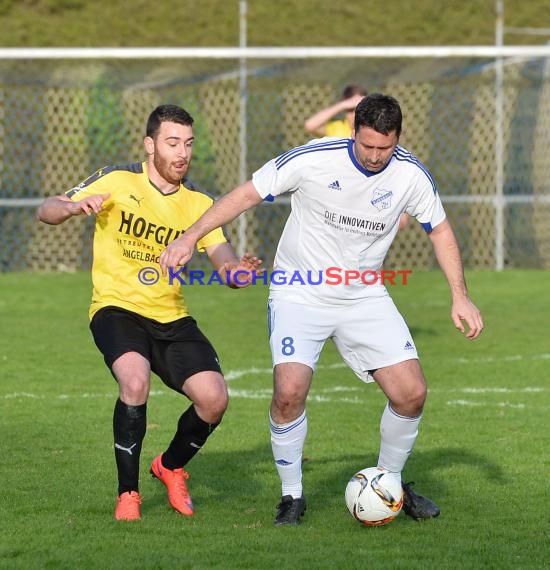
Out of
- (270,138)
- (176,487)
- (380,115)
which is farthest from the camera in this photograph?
(270,138)

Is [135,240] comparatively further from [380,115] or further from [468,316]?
[468,316]

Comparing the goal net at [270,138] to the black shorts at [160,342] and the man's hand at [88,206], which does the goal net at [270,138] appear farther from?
the man's hand at [88,206]

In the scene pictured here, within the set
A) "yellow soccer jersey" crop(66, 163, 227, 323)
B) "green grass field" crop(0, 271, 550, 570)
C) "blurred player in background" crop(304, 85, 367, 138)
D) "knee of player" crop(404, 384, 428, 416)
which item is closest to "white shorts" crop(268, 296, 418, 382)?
"knee of player" crop(404, 384, 428, 416)

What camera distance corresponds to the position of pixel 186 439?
22.2 ft

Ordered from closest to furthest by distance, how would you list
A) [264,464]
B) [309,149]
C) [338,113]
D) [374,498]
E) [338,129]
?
[374,498], [309,149], [264,464], [338,129], [338,113]

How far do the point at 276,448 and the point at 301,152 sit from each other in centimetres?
155

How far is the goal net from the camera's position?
68.9 feet

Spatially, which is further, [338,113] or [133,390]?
[338,113]

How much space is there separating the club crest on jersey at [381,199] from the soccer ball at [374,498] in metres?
1.39

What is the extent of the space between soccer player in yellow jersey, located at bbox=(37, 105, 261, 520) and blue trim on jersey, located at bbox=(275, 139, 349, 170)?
0.53 m

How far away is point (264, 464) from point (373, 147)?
250cm

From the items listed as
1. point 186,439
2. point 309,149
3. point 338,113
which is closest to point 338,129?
point 338,113

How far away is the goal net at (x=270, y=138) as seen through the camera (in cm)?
2102

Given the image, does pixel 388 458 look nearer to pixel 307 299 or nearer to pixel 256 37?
pixel 307 299
